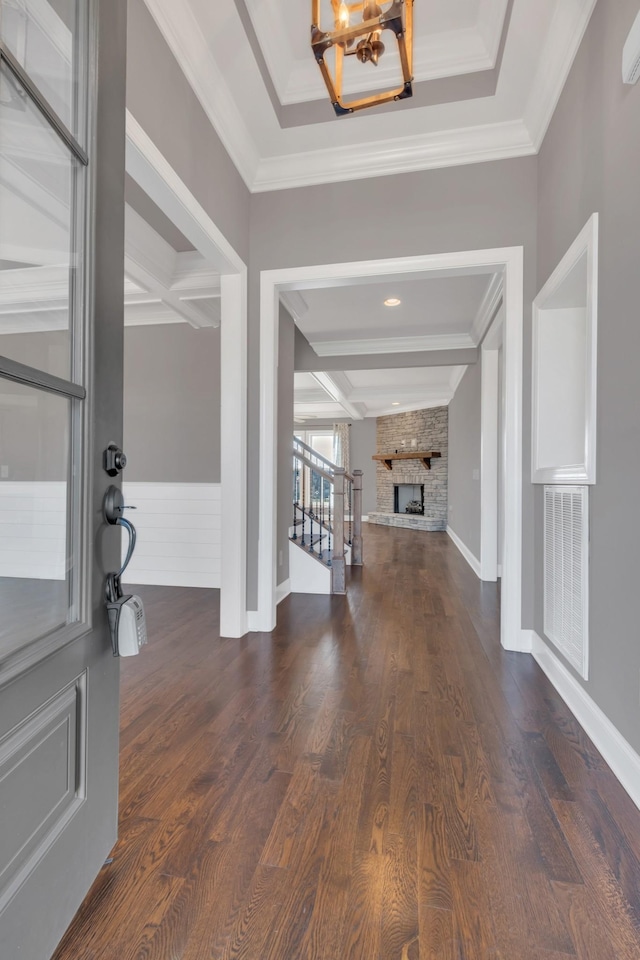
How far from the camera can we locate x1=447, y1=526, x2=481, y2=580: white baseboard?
5291 mm

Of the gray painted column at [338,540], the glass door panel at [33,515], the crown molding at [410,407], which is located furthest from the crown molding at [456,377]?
the glass door panel at [33,515]

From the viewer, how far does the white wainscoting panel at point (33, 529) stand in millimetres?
861

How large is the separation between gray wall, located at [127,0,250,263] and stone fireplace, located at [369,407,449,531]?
307 inches

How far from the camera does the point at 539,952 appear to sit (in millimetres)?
988

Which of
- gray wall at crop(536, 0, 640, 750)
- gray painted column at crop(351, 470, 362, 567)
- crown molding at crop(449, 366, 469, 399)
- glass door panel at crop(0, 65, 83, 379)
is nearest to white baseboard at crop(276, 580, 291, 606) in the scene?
gray painted column at crop(351, 470, 362, 567)

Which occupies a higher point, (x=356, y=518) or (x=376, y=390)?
(x=376, y=390)

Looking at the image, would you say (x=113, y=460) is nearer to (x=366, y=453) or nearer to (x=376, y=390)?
(x=376, y=390)

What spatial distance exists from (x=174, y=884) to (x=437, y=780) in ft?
2.79

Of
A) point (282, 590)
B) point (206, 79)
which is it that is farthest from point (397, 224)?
point (282, 590)

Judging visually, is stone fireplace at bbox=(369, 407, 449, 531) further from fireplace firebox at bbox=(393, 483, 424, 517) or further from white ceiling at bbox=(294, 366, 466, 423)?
white ceiling at bbox=(294, 366, 466, 423)

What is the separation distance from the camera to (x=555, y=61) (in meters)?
2.22

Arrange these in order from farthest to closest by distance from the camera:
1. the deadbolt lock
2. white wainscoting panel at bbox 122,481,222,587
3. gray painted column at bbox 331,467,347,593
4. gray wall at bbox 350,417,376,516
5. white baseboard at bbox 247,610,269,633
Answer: gray wall at bbox 350,417,376,516, white wainscoting panel at bbox 122,481,222,587, gray painted column at bbox 331,467,347,593, white baseboard at bbox 247,610,269,633, the deadbolt lock

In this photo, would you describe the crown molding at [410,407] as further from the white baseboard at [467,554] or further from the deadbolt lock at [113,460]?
the deadbolt lock at [113,460]

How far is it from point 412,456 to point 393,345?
4728 millimetres
